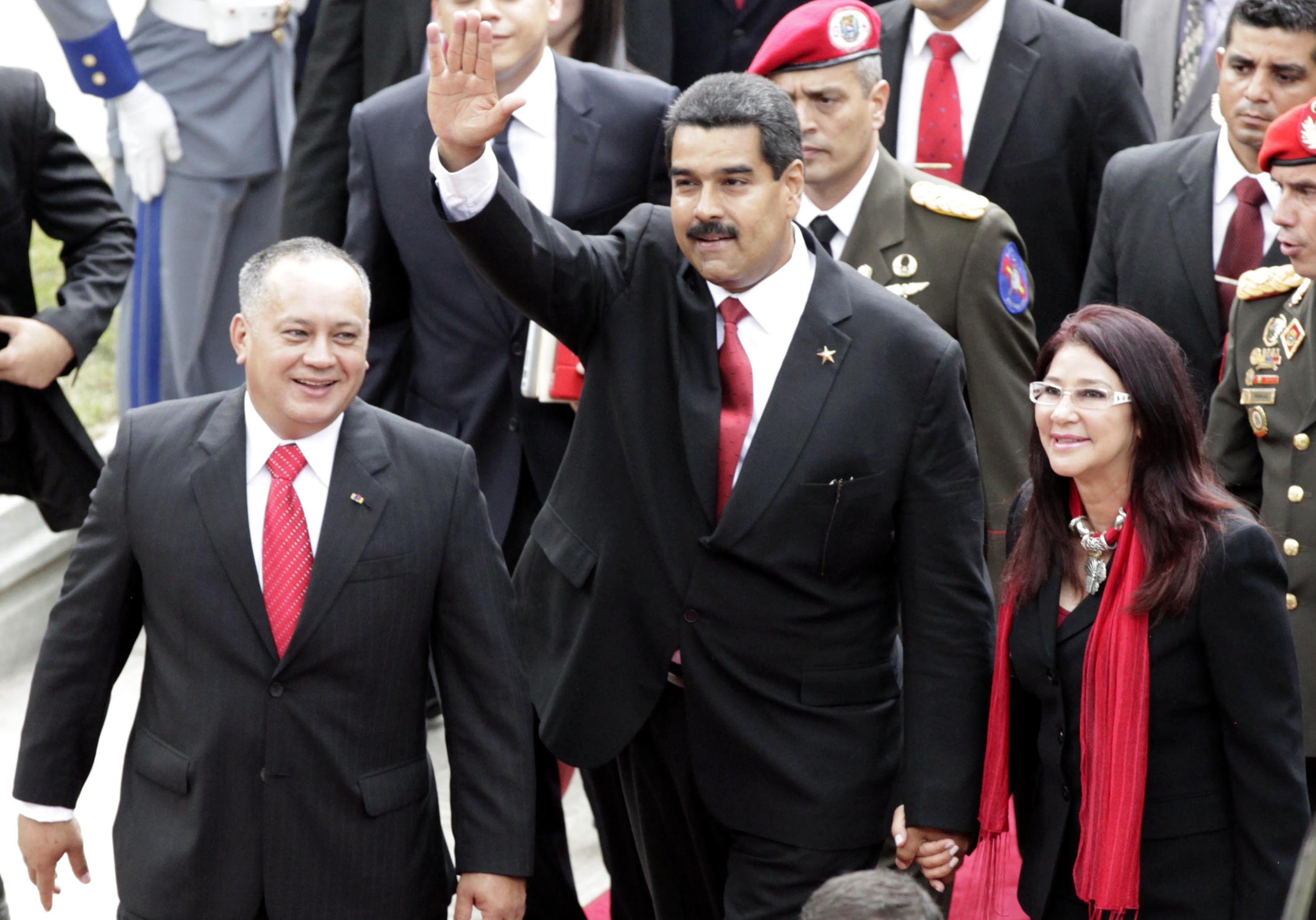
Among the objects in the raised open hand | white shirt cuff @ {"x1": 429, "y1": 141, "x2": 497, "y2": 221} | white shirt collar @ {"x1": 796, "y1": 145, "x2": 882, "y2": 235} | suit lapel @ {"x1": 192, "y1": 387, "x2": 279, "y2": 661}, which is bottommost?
suit lapel @ {"x1": 192, "y1": 387, "x2": 279, "y2": 661}

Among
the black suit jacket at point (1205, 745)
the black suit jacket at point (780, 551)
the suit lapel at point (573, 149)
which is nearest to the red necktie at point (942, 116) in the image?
the suit lapel at point (573, 149)

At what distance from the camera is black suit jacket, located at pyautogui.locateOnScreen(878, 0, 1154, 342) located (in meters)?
5.43

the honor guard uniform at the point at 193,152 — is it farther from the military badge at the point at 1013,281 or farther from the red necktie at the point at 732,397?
the red necktie at the point at 732,397

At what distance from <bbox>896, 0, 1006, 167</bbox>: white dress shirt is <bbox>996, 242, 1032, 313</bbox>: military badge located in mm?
785

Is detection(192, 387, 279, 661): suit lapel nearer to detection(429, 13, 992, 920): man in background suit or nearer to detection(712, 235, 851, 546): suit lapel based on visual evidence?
detection(429, 13, 992, 920): man in background suit

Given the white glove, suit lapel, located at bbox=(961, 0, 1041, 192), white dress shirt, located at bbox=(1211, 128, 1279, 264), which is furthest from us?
the white glove

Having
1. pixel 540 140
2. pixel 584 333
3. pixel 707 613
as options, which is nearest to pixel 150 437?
pixel 584 333

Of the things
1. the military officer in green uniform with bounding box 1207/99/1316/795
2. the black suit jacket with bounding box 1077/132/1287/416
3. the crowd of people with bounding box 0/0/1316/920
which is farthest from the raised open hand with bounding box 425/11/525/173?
the black suit jacket with bounding box 1077/132/1287/416

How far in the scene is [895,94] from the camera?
18.3 ft

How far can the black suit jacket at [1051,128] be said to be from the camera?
5430 millimetres

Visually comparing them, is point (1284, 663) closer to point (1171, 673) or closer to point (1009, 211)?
point (1171, 673)

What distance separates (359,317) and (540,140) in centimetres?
128

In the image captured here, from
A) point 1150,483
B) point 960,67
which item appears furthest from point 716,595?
point 960,67

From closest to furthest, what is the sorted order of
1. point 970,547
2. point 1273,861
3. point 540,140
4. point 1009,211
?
point 1273,861 → point 970,547 → point 540,140 → point 1009,211
